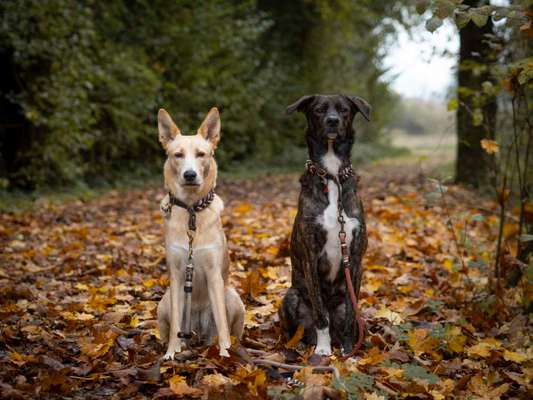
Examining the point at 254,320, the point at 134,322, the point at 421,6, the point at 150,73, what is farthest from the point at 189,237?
the point at 150,73

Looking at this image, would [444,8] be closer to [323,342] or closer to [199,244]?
[199,244]

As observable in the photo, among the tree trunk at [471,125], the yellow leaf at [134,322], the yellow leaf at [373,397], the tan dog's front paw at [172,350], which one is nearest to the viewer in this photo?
the yellow leaf at [373,397]

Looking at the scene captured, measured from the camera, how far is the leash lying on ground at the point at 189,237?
12.3ft

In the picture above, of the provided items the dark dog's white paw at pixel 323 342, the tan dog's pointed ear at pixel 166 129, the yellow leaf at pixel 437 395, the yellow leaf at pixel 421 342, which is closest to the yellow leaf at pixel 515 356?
the yellow leaf at pixel 421 342

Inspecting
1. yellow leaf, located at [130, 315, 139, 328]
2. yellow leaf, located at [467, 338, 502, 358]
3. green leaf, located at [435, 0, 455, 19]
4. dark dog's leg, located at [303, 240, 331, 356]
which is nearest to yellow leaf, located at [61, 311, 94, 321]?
yellow leaf, located at [130, 315, 139, 328]

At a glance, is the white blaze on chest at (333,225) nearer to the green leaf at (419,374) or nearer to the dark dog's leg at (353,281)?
the dark dog's leg at (353,281)

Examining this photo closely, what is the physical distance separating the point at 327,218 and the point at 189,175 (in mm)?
943

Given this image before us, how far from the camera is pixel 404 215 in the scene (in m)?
8.76

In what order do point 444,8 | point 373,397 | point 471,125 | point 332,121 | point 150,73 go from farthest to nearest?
point 150,73
point 471,125
point 332,121
point 444,8
point 373,397

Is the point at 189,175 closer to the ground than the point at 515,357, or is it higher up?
higher up

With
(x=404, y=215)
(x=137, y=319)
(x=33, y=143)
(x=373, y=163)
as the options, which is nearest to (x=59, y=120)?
(x=33, y=143)

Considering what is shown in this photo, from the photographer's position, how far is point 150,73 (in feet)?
44.0

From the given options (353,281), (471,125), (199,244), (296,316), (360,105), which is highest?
(360,105)

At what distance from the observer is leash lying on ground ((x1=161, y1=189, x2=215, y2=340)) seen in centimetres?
374
